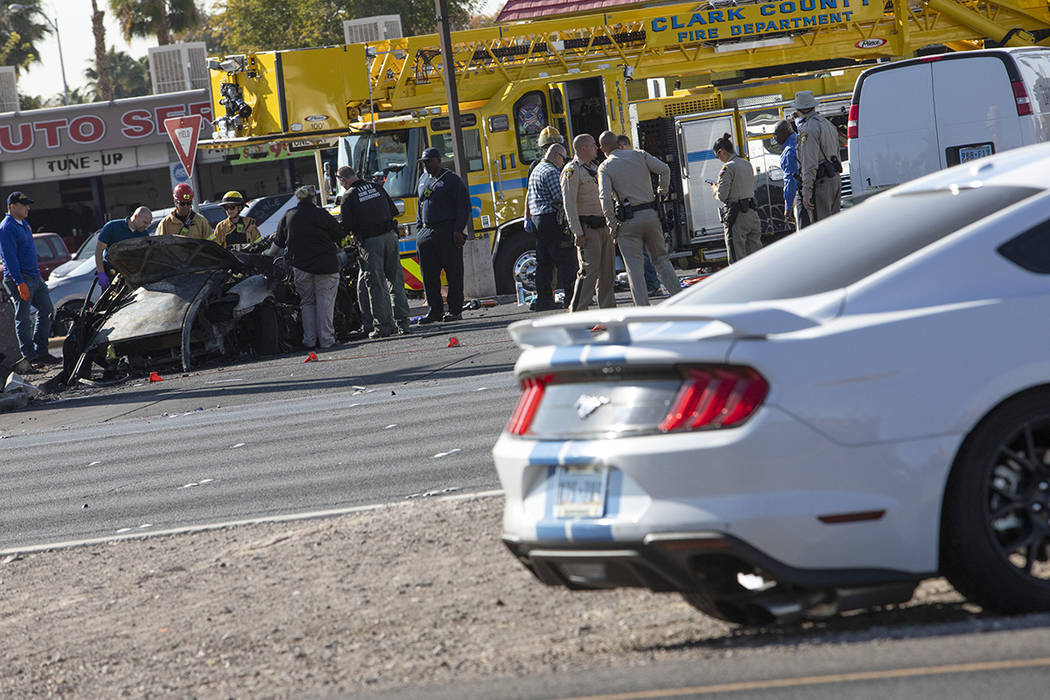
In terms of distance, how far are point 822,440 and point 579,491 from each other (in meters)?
0.81

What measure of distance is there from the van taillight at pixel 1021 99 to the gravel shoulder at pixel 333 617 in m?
8.77

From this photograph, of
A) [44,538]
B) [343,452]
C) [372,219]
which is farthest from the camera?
[372,219]

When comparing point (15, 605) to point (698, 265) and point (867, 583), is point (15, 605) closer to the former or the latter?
point (867, 583)

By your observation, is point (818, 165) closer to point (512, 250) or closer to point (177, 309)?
point (512, 250)

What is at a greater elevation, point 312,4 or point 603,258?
point 312,4

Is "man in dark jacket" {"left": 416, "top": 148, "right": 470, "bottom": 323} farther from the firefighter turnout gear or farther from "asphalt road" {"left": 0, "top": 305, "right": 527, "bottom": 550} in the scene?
the firefighter turnout gear

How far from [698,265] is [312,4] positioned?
35.2 m

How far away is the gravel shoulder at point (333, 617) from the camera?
5.31m

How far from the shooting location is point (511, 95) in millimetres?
21953

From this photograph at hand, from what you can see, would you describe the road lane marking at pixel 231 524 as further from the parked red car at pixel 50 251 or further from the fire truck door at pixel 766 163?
the parked red car at pixel 50 251

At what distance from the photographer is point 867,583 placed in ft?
15.3

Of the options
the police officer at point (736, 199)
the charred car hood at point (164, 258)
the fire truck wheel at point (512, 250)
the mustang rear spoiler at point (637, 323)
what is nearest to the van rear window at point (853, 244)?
the mustang rear spoiler at point (637, 323)

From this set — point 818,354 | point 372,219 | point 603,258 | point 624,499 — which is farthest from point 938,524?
point 372,219

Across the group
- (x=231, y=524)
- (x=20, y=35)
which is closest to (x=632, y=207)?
(x=231, y=524)
